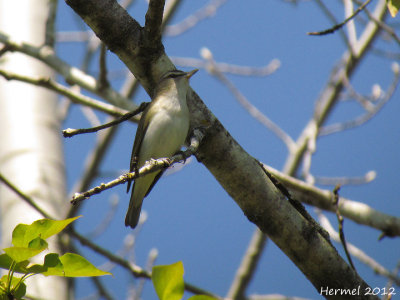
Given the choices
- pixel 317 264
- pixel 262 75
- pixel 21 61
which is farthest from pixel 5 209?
pixel 262 75

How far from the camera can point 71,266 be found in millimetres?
1772

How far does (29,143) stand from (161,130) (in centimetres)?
172

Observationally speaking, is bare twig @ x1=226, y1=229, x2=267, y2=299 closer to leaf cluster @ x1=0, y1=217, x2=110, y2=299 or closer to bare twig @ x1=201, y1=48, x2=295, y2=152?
bare twig @ x1=201, y1=48, x2=295, y2=152

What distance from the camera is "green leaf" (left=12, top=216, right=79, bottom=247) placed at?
1.74 metres

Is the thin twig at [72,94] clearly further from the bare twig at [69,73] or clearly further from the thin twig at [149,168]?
the thin twig at [149,168]

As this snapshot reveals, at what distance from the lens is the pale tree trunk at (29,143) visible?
438 cm

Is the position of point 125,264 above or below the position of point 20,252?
above

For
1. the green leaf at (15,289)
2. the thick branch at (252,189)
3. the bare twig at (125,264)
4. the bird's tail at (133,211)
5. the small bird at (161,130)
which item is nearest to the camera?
the green leaf at (15,289)

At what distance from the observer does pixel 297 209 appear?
8.52 ft

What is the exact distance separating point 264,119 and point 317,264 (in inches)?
138

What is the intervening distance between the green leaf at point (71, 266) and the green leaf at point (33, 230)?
0.09 meters

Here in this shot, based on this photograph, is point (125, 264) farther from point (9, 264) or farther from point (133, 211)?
point (9, 264)

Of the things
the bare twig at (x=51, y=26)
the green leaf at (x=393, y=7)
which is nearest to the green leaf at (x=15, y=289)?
the green leaf at (x=393, y=7)

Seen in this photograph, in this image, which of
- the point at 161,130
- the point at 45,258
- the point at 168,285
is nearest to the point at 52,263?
the point at 45,258
